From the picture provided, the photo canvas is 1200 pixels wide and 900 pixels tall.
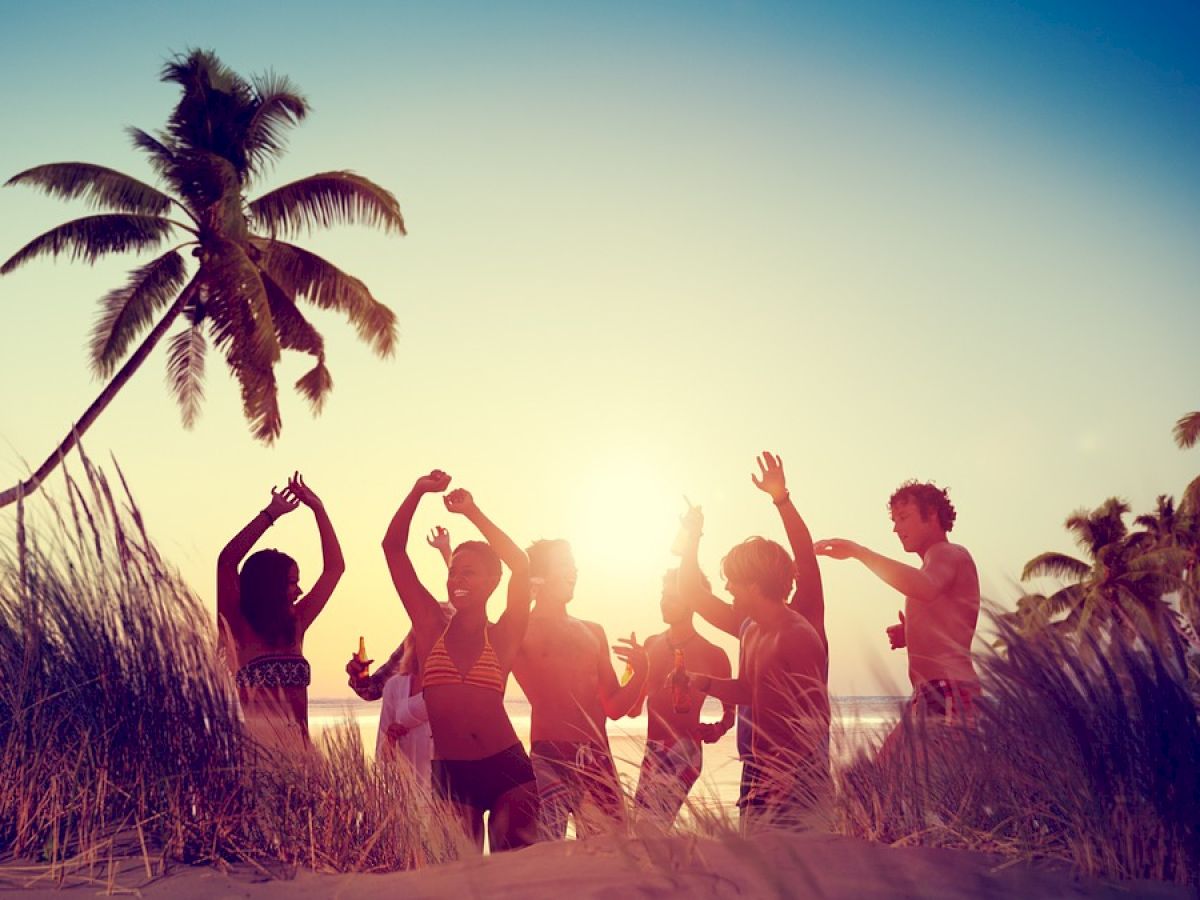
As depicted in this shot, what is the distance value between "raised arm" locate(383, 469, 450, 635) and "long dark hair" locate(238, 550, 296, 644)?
773 millimetres

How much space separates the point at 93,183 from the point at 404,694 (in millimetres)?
18419

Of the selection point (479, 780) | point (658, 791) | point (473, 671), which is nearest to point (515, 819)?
point (479, 780)

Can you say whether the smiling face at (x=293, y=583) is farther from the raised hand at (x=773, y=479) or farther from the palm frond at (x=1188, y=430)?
the palm frond at (x=1188, y=430)

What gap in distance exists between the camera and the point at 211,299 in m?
23.2

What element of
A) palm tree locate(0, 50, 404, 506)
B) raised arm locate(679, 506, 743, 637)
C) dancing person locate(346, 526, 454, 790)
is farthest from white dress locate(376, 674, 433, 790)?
palm tree locate(0, 50, 404, 506)

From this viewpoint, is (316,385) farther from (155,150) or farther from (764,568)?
(764,568)

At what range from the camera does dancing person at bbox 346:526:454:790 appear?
5980mm

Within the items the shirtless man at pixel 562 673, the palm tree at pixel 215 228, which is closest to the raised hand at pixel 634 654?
the shirtless man at pixel 562 673

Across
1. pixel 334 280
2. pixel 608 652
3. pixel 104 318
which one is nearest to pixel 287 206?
pixel 334 280

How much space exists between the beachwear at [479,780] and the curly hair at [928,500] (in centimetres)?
264

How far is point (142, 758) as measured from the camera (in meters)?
3.61

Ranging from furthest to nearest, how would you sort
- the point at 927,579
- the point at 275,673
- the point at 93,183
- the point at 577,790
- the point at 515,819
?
1. the point at 93,183
2. the point at 927,579
3. the point at 275,673
4. the point at 515,819
5. the point at 577,790

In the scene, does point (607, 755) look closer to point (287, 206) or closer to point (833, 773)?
point (833, 773)

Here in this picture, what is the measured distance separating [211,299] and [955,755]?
72.3 ft
